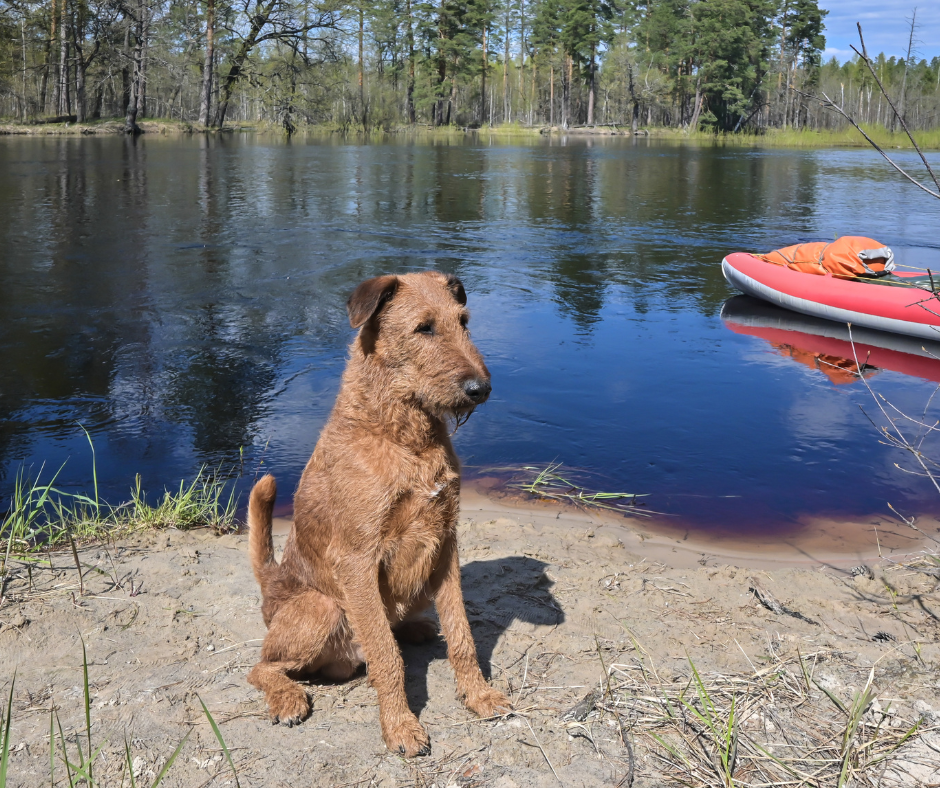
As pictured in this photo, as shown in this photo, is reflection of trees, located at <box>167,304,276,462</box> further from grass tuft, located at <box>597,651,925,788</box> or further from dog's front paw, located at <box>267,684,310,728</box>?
grass tuft, located at <box>597,651,925,788</box>

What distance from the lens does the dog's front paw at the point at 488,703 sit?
10.9 feet

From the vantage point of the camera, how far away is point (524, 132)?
74250 mm

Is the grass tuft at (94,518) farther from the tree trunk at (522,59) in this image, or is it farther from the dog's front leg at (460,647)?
the tree trunk at (522,59)

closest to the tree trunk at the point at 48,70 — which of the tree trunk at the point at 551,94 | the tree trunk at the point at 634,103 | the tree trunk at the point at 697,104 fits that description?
the tree trunk at the point at 551,94

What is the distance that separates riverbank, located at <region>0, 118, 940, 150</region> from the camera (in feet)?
163

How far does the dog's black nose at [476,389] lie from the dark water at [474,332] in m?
3.76

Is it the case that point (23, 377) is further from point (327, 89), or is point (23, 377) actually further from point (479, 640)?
point (327, 89)

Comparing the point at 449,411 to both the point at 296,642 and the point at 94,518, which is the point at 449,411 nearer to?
the point at 296,642

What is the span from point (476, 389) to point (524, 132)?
248 feet

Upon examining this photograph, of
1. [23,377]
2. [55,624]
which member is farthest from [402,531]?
[23,377]

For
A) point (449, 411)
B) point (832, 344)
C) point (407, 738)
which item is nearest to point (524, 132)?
point (832, 344)

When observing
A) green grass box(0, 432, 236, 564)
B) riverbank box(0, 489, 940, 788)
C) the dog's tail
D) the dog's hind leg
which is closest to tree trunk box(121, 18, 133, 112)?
green grass box(0, 432, 236, 564)

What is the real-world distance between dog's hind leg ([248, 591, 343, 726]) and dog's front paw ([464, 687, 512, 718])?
0.66 m

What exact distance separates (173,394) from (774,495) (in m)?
6.25
